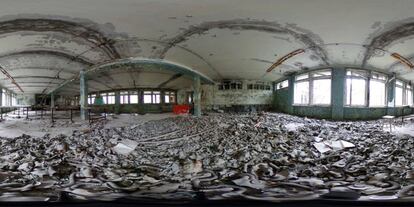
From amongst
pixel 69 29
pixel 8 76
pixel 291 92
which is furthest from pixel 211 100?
pixel 8 76

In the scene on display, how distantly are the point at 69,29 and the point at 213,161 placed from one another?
2.05ft

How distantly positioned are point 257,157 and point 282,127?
0.48ft

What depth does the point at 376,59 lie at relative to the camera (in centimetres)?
61

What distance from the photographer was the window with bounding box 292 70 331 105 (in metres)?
0.60

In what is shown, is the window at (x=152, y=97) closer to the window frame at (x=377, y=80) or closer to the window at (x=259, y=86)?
the window at (x=259, y=86)

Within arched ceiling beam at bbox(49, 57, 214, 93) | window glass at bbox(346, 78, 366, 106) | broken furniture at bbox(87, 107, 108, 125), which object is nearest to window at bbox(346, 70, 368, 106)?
window glass at bbox(346, 78, 366, 106)

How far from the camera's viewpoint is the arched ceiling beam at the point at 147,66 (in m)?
0.64

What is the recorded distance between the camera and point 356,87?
607mm

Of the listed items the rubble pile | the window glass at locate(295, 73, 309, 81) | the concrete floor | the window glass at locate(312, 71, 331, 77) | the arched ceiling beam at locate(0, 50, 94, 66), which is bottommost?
the rubble pile

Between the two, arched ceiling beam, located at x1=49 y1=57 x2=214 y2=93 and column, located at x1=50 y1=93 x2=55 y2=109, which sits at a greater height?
arched ceiling beam, located at x1=49 y1=57 x2=214 y2=93

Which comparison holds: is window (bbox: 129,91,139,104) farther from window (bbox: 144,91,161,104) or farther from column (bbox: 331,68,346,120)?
column (bbox: 331,68,346,120)

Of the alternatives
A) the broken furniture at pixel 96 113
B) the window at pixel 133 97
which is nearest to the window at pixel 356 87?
the window at pixel 133 97

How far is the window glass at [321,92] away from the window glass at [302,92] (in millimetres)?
20

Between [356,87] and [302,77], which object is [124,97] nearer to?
[302,77]
